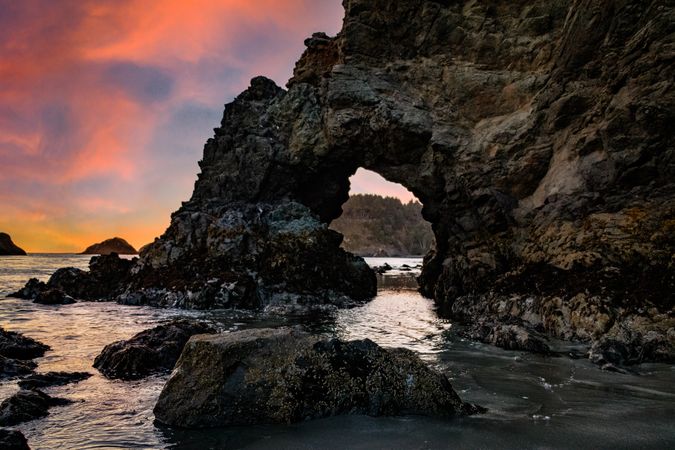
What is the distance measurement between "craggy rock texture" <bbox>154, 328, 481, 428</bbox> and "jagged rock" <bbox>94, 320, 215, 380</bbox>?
314 cm

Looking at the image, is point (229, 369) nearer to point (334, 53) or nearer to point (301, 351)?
point (301, 351)

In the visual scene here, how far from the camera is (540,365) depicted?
9.90m

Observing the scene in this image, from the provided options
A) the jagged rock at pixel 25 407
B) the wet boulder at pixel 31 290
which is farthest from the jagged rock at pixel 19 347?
the wet boulder at pixel 31 290

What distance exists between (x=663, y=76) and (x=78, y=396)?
1767 cm

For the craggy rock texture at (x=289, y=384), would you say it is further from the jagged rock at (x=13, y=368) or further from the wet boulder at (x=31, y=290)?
the wet boulder at (x=31, y=290)

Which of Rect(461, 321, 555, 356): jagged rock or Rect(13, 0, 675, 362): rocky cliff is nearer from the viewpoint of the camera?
Rect(461, 321, 555, 356): jagged rock

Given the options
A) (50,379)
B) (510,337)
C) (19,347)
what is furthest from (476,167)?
(19,347)

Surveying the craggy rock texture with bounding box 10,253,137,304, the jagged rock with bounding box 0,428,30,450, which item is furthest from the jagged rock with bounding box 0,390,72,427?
the craggy rock texture with bounding box 10,253,137,304

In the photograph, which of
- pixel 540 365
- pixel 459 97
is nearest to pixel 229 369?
pixel 540 365

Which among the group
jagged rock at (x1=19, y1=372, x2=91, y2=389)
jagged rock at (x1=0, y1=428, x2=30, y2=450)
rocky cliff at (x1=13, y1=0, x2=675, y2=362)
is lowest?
jagged rock at (x1=19, y1=372, x2=91, y2=389)

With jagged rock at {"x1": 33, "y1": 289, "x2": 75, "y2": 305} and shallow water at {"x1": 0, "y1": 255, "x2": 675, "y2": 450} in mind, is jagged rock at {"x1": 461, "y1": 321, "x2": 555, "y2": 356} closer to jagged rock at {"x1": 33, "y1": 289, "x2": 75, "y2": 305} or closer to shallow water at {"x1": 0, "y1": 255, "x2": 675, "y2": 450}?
shallow water at {"x1": 0, "y1": 255, "x2": 675, "y2": 450}

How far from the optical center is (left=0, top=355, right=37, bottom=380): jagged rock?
886 centimetres

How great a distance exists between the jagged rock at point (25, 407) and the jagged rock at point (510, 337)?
1026 cm

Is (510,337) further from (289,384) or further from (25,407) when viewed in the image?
(25,407)
